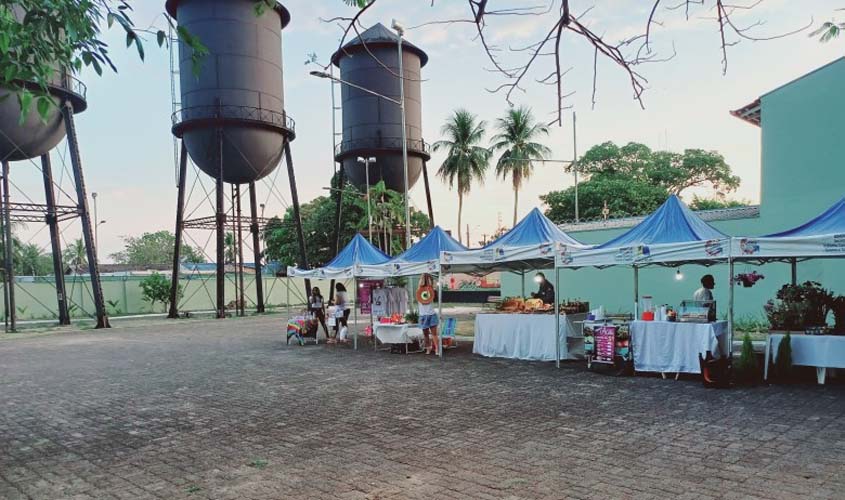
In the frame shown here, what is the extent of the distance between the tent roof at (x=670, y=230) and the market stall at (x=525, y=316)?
44.6 inches

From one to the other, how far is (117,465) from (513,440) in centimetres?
425

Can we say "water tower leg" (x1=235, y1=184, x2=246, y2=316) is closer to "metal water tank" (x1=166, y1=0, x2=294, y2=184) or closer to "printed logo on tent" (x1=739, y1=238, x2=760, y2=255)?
"metal water tank" (x1=166, y1=0, x2=294, y2=184)

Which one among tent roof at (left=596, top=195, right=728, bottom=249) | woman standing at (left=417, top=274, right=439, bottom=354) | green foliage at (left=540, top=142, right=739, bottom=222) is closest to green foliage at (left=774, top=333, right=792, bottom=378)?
tent roof at (left=596, top=195, right=728, bottom=249)

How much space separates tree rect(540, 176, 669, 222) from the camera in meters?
44.9

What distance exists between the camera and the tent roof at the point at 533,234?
13.0m

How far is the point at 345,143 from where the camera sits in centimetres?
3378

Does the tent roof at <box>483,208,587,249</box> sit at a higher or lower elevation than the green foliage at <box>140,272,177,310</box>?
higher

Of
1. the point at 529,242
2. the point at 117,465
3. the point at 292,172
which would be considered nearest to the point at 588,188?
the point at 292,172

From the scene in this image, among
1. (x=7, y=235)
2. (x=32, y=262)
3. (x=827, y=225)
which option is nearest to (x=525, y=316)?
(x=827, y=225)

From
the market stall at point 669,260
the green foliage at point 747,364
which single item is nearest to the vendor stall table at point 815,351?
the green foliage at point 747,364

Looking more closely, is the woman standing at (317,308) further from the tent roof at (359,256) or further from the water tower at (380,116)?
the water tower at (380,116)

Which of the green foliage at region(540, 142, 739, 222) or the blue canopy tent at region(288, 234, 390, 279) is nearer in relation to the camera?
the blue canopy tent at region(288, 234, 390, 279)

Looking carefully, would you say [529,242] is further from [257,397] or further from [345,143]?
[345,143]

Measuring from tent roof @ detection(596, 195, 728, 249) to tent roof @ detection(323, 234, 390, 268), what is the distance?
7166mm
